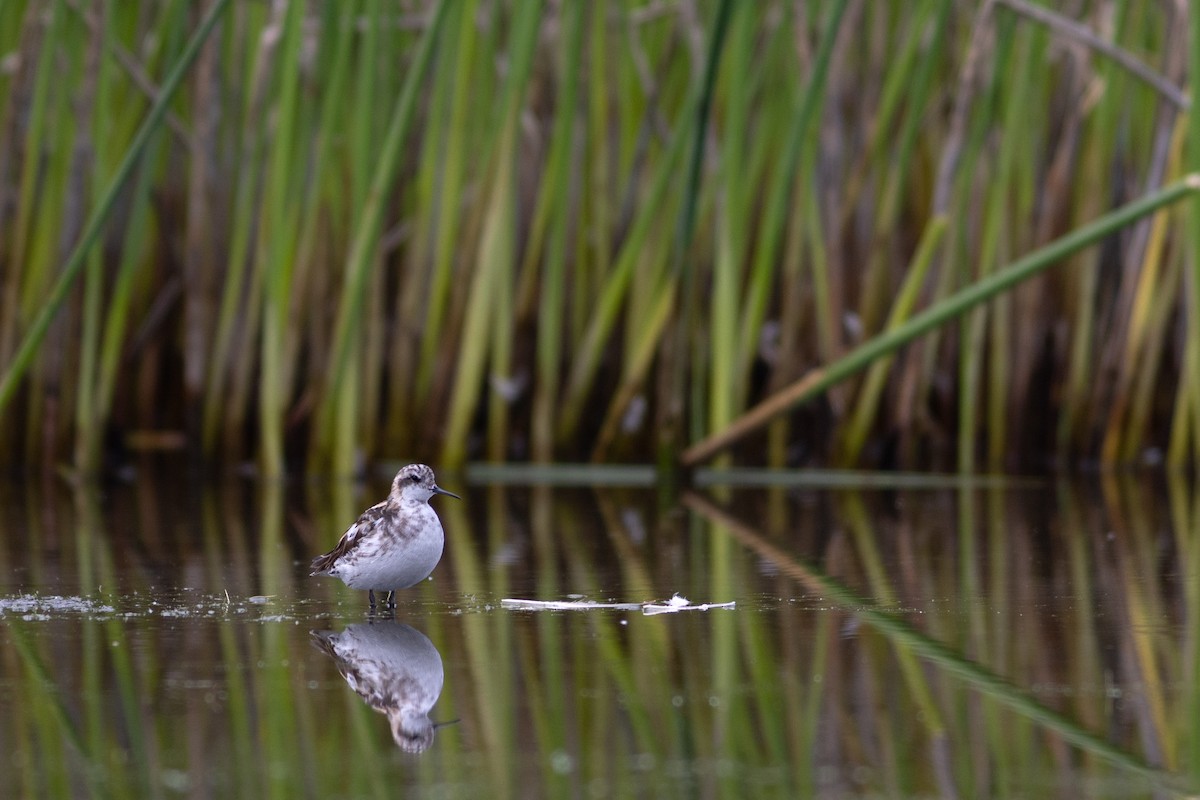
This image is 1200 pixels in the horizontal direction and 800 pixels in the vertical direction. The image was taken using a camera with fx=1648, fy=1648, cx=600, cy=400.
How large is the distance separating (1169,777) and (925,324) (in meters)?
3.10

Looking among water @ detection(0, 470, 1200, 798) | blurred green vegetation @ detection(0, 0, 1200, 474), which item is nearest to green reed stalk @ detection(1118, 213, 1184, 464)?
blurred green vegetation @ detection(0, 0, 1200, 474)

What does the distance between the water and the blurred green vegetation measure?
149 cm

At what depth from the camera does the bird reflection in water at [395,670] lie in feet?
7.58

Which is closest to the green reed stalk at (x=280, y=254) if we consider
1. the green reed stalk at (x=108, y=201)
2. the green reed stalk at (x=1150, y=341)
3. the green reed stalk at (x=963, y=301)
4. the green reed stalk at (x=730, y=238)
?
the green reed stalk at (x=108, y=201)

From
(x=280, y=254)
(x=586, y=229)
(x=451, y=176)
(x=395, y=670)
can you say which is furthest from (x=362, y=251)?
(x=395, y=670)

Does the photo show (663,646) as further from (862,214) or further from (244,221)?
(862,214)

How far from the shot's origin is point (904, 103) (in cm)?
721

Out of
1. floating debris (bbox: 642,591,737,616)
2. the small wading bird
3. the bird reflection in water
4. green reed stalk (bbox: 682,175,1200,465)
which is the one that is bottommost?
floating debris (bbox: 642,591,737,616)

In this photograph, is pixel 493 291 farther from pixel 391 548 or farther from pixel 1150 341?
pixel 391 548

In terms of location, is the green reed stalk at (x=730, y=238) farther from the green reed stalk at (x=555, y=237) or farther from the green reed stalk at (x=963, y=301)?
the green reed stalk at (x=555, y=237)

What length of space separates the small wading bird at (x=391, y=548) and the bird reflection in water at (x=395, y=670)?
0.11 meters

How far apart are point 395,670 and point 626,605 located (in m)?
0.79

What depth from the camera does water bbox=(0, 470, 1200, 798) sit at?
2.07m

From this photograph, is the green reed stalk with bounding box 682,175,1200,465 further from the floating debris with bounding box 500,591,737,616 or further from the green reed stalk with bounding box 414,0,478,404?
the floating debris with bounding box 500,591,737,616
